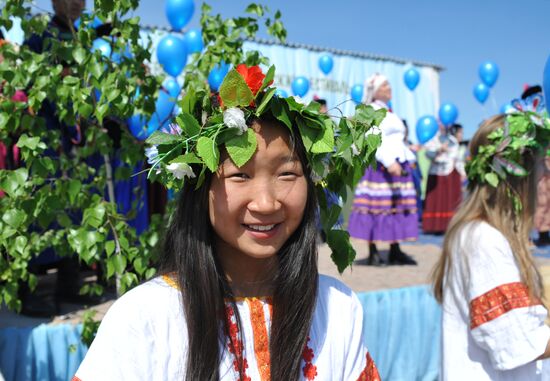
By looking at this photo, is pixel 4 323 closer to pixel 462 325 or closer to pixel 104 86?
pixel 104 86

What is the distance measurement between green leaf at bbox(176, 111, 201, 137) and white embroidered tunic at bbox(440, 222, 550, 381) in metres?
1.18

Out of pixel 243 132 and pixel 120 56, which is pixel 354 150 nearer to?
pixel 243 132

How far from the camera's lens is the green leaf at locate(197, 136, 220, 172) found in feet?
3.72

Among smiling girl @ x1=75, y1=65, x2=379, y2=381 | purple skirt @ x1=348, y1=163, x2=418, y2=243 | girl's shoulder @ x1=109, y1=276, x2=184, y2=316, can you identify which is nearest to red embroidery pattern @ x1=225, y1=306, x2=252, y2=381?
smiling girl @ x1=75, y1=65, x2=379, y2=381

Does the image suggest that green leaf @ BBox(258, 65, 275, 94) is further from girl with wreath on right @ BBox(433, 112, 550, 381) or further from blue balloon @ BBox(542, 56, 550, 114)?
girl with wreath on right @ BBox(433, 112, 550, 381)

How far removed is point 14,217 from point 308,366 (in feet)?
3.16

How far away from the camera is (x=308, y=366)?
4.21ft

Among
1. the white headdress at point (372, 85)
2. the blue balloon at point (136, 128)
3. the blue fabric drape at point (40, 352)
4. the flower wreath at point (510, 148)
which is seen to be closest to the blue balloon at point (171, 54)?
the white headdress at point (372, 85)

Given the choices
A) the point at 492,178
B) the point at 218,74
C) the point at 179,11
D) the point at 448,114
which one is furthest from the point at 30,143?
the point at 448,114

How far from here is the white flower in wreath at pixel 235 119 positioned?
3.76 feet

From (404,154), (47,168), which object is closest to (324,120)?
(47,168)

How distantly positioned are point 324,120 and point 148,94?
2.98 ft

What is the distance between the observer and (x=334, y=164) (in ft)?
4.50

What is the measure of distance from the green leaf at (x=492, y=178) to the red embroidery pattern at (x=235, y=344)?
1252mm
